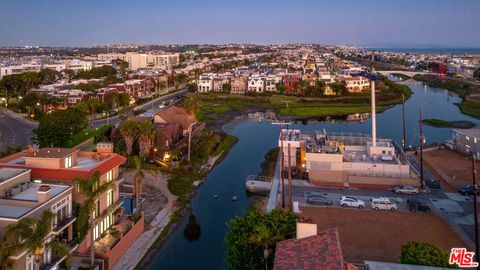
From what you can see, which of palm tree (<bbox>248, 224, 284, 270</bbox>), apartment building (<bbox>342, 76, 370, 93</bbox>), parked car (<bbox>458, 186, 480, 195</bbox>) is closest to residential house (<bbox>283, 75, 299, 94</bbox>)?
apartment building (<bbox>342, 76, 370, 93</bbox>)

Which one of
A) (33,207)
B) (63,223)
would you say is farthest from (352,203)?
(33,207)

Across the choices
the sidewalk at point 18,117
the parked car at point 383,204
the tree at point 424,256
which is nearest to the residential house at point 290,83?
the sidewalk at point 18,117

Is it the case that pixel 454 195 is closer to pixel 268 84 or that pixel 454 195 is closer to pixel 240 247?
pixel 240 247

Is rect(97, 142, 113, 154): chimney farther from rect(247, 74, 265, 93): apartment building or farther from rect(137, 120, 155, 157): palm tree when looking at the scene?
rect(247, 74, 265, 93): apartment building

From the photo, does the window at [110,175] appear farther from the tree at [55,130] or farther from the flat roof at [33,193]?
the tree at [55,130]

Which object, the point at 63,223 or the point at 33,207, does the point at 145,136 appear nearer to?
the point at 63,223

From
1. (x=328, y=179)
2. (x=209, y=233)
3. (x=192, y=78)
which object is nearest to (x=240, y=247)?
(x=209, y=233)
